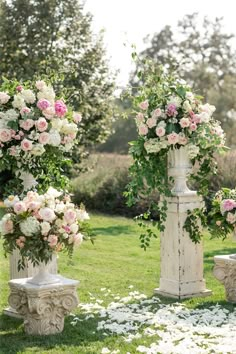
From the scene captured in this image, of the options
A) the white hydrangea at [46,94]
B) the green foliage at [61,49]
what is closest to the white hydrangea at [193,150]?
the white hydrangea at [46,94]

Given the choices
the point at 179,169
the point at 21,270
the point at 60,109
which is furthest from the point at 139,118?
the point at 21,270

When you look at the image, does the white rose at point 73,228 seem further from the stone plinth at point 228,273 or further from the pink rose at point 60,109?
the stone plinth at point 228,273

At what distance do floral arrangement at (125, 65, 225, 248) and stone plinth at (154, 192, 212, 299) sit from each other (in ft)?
0.37

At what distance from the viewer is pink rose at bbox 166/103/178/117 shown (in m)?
7.66

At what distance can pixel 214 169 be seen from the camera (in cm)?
823

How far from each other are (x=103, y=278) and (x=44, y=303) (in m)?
2.94

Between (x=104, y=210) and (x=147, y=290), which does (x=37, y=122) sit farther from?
(x=104, y=210)

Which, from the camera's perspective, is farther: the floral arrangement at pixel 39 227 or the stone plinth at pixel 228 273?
the stone plinth at pixel 228 273

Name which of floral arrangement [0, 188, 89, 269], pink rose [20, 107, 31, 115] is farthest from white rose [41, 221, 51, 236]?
pink rose [20, 107, 31, 115]

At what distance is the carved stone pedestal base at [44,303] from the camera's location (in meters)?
6.09

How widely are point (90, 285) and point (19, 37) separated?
39.0 feet

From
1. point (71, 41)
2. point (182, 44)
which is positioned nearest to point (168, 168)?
point (71, 41)

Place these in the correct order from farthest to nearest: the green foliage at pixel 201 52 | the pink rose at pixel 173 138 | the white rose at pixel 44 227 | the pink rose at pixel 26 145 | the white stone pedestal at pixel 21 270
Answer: the green foliage at pixel 201 52, the pink rose at pixel 173 138, the white stone pedestal at pixel 21 270, the pink rose at pixel 26 145, the white rose at pixel 44 227

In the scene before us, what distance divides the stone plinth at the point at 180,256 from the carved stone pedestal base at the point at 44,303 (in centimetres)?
184
